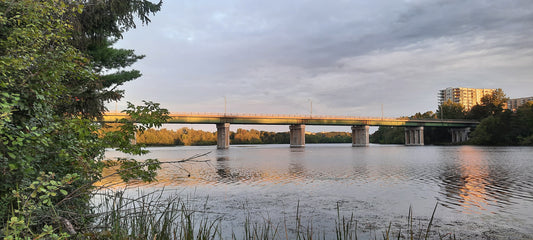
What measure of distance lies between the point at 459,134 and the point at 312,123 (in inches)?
2981

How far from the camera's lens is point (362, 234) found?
10.8m

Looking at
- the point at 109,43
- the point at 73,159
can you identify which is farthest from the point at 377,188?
the point at 109,43

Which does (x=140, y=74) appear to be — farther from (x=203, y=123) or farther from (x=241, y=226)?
(x=203, y=123)

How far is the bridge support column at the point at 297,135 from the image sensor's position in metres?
133

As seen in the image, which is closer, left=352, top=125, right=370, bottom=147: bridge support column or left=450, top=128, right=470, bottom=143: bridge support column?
left=352, top=125, right=370, bottom=147: bridge support column

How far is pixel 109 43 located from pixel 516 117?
466ft

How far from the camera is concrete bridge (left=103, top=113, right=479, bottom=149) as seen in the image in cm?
11419

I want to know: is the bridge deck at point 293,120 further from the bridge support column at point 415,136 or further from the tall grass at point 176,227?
the tall grass at point 176,227

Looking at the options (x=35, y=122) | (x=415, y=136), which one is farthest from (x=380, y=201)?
(x=415, y=136)

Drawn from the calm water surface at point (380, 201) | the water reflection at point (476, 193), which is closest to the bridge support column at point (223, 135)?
the calm water surface at point (380, 201)

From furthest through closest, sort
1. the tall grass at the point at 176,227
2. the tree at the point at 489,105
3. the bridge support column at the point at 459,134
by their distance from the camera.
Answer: the bridge support column at the point at 459,134 < the tree at the point at 489,105 < the tall grass at the point at 176,227

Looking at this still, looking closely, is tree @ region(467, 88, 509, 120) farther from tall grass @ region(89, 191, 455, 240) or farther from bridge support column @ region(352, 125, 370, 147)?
tall grass @ region(89, 191, 455, 240)

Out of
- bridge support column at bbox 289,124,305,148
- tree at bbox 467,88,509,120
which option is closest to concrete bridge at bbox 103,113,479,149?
bridge support column at bbox 289,124,305,148

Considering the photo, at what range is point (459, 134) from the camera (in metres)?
157
